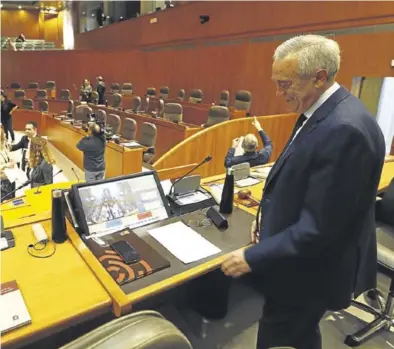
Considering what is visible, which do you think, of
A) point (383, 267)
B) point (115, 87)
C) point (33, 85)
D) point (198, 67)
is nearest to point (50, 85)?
point (33, 85)

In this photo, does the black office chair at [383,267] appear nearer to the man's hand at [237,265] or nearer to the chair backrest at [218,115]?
the man's hand at [237,265]

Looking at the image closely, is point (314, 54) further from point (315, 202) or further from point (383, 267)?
point (383, 267)

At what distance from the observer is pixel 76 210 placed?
1.64 meters

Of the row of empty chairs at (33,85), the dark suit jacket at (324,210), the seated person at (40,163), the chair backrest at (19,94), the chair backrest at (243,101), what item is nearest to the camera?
the dark suit jacket at (324,210)

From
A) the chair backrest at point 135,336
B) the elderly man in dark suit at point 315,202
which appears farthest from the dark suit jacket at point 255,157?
the chair backrest at point 135,336

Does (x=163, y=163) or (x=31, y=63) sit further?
(x=31, y=63)

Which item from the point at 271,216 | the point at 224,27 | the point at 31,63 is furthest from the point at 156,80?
the point at 271,216

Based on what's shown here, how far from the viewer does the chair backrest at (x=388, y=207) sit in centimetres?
219

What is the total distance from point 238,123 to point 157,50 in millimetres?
7114

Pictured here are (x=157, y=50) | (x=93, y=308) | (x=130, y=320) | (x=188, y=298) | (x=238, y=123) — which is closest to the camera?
(x=130, y=320)

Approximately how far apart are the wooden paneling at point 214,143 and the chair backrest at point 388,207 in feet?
8.08

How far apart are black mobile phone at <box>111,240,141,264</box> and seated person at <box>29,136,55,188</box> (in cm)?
232

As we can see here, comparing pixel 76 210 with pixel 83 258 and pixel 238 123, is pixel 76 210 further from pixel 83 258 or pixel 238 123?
pixel 238 123

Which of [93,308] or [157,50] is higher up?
[157,50]
